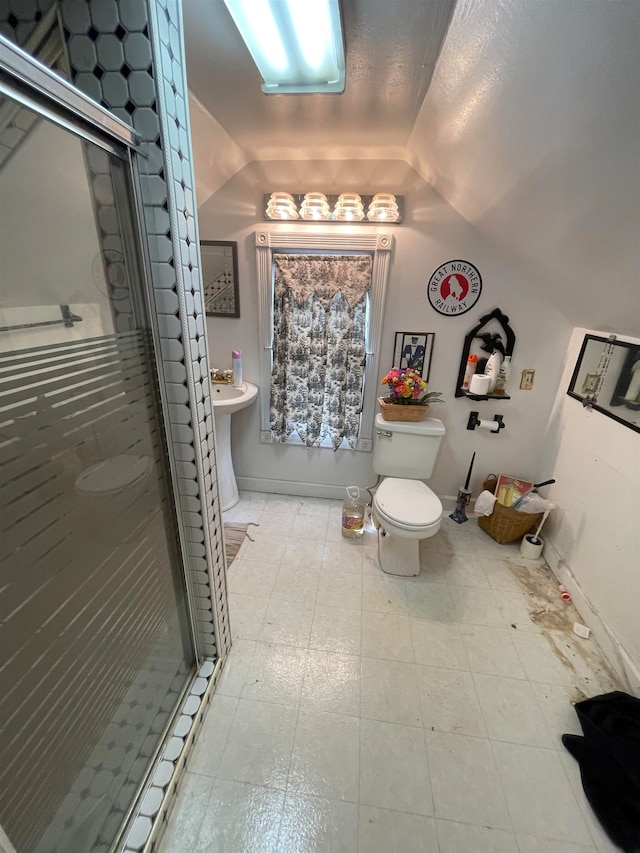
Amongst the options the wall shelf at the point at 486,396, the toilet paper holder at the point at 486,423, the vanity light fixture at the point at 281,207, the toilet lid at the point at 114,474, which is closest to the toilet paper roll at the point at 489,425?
the toilet paper holder at the point at 486,423

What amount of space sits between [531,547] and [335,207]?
2306mm

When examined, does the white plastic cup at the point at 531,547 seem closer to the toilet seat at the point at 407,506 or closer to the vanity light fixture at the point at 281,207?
the toilet seat at the point at 407,506

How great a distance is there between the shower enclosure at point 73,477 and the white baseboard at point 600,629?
1.80m

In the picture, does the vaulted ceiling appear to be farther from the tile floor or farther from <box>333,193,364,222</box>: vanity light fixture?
the tile floor

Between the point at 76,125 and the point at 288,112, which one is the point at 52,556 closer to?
the point at 76,125

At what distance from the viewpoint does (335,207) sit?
192cm

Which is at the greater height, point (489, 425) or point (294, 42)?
point (294, 42)

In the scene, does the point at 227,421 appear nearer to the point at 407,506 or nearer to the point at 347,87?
the point at 407,506

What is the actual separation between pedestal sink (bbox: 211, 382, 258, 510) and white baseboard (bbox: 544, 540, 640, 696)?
2.00 m

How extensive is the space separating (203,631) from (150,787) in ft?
1.41

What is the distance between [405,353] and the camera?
7.10ft

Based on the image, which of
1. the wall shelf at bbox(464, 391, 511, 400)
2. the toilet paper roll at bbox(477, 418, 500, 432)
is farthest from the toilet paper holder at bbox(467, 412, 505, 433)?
the wall shelf at bbox(464, 391, 511, 400)

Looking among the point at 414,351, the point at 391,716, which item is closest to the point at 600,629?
the point at 391,716

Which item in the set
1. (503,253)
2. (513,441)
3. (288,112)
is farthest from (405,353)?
(288,112)
